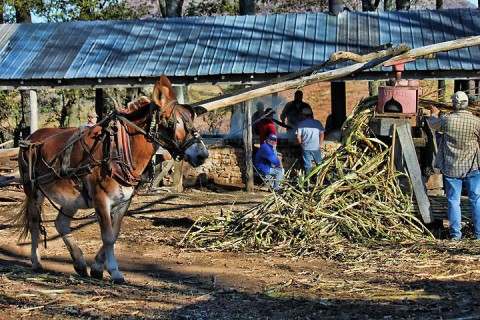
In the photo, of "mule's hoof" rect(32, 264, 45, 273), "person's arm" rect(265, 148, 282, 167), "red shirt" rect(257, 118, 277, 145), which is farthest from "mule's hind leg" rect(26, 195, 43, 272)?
"red shirt" rect(257, 118, 277, 145)

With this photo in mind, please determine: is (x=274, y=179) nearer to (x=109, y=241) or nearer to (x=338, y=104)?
(x=109, y=241)

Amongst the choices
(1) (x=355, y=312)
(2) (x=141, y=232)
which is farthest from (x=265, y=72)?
(1) (x=355, y=312)

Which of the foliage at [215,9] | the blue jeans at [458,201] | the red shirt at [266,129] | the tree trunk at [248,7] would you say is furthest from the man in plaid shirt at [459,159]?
the foliage at [215,9]

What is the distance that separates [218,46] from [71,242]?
994 centimetres

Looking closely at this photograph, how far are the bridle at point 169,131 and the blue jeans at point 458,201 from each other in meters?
4.16

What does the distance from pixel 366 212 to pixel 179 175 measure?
7777mm

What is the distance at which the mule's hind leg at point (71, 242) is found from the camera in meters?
8.26

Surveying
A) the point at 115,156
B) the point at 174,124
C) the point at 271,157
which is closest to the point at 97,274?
the point at 115,156

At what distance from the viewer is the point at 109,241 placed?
7.65 m

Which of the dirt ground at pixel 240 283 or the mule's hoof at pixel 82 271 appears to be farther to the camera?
the mule's hoof at pixel 82 271

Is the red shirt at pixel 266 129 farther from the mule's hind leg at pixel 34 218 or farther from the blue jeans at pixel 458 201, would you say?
the mule's hind leg at pixel 34 218

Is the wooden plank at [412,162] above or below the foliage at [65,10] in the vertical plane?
below

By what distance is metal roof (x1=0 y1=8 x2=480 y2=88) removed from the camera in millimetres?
16578

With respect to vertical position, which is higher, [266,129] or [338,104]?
[338,104]
